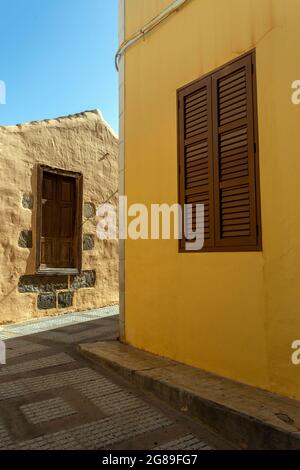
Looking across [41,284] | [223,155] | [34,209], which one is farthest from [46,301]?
[223,155]

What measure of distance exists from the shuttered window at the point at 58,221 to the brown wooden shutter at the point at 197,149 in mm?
4211

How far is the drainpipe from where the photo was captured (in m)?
4.42

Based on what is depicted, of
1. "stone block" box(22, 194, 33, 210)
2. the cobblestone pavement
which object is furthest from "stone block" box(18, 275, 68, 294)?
the cobblestone pavement

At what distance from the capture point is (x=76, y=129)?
28.1 feet

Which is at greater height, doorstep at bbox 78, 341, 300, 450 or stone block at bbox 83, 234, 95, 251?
stone block at bbox 83, 234, 95, 251

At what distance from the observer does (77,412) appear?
3213mm

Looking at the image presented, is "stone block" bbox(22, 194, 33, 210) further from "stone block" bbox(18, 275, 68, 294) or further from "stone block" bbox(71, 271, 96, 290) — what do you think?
"stone block" bbox(71, 271, 96, 290)

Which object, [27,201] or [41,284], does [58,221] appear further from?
[41,284]

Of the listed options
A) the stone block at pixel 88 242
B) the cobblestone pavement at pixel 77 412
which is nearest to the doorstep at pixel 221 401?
the cobblestone pavement at pixel 77 412

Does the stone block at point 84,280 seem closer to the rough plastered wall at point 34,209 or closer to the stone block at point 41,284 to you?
the rough plastered wall at point 34,209

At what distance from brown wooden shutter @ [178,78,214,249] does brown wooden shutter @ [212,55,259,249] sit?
0.09m

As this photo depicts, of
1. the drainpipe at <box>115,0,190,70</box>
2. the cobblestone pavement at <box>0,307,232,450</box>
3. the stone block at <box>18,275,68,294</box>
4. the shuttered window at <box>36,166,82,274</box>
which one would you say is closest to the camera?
the cobblestone pavement at <box>0,307,232,450</box>

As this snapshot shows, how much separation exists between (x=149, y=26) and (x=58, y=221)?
4458 millimetres

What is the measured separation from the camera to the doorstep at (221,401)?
2.53 meters
